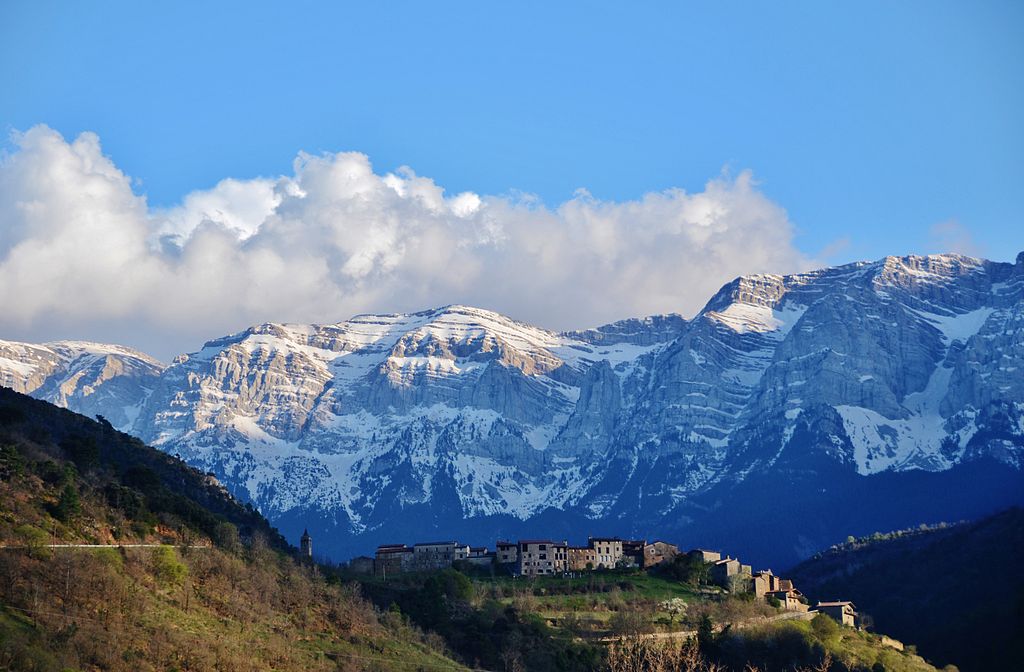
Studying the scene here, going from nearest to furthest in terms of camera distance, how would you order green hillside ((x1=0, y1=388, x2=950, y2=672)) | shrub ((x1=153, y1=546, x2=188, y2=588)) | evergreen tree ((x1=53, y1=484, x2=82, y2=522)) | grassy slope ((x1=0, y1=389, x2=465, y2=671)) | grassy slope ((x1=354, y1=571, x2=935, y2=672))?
grassy slope ((x1=0, y1=389, x2=465, y2=671)) → green hillside ((x1=0, y1=388, x2=950, y2=672)) → shrub ((x1=153, y1=546, x2=188, y2=588)) → evergreen tree ((x1=53, y1=484, x2=82, y2=522)) → grassy slope ((x1=354, y1=571, x2=935, y2=672))

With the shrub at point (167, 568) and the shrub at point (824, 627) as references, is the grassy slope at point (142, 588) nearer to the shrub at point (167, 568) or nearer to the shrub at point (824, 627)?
the shrub at point (167, 568)

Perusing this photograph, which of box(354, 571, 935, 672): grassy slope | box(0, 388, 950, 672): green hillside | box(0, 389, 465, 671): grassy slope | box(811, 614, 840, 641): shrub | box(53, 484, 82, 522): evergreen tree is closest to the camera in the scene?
box(0, 389, 465, 671): grassy slope

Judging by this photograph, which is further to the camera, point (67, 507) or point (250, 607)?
point (250, 607)

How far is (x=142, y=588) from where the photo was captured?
134 meters

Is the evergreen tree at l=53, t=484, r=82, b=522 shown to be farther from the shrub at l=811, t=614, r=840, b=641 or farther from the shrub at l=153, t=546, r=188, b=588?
the shrub at l=811, t=614, r=840, b=641

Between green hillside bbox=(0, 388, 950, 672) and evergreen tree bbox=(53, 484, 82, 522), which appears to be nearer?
green hillside bbox=(0, 388, 950, 672)

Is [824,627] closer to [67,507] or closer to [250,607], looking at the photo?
[250,607]

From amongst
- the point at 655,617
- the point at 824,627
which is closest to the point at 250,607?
the point at 655,617

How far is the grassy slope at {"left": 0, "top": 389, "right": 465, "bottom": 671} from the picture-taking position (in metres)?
120

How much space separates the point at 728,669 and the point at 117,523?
204 feet

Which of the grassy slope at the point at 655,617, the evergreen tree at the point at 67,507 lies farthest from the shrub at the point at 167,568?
the grassy slope at the point at 655,617

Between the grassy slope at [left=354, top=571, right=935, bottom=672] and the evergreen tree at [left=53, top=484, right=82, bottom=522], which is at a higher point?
the evergreen tree at [left=53, top=484, right=82, bottom=522]

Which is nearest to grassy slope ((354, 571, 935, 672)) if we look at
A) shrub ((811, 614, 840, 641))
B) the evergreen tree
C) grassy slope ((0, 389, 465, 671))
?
shrub ((811, 614, 840, 641))

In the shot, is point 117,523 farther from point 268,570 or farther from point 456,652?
point 456,652
